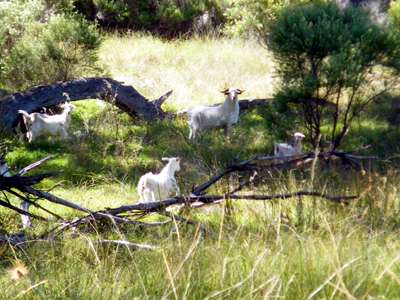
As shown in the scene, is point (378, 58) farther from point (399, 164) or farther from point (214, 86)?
point (214, 86)

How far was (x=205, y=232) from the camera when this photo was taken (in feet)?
15.3

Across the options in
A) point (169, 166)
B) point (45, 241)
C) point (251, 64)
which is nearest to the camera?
point (45, 241)

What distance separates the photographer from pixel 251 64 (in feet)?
51.2

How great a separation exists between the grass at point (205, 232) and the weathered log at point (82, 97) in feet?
1.07

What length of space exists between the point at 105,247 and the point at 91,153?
214 inches

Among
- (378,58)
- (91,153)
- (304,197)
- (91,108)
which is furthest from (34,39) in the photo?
(304,197)

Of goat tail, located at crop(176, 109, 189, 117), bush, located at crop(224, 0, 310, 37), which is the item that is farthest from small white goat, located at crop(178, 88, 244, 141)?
bush, located at crop(224, 0, 310, 37)

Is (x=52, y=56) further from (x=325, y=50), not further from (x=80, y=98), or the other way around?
(x=325, y=50)

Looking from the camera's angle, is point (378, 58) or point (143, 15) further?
point (143, 15)

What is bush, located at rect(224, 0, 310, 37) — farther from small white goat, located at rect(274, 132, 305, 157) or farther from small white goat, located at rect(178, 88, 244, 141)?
small white goat, located at rect(274, 132, 305, 157)

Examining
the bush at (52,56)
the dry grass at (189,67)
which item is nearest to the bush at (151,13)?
the dry grass at (189,67)

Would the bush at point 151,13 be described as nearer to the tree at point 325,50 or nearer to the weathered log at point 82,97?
the weathered log at point 82,97

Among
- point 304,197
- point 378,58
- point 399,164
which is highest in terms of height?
point 378,58

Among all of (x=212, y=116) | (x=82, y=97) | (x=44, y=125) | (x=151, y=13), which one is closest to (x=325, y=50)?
(x=212, y=116)
